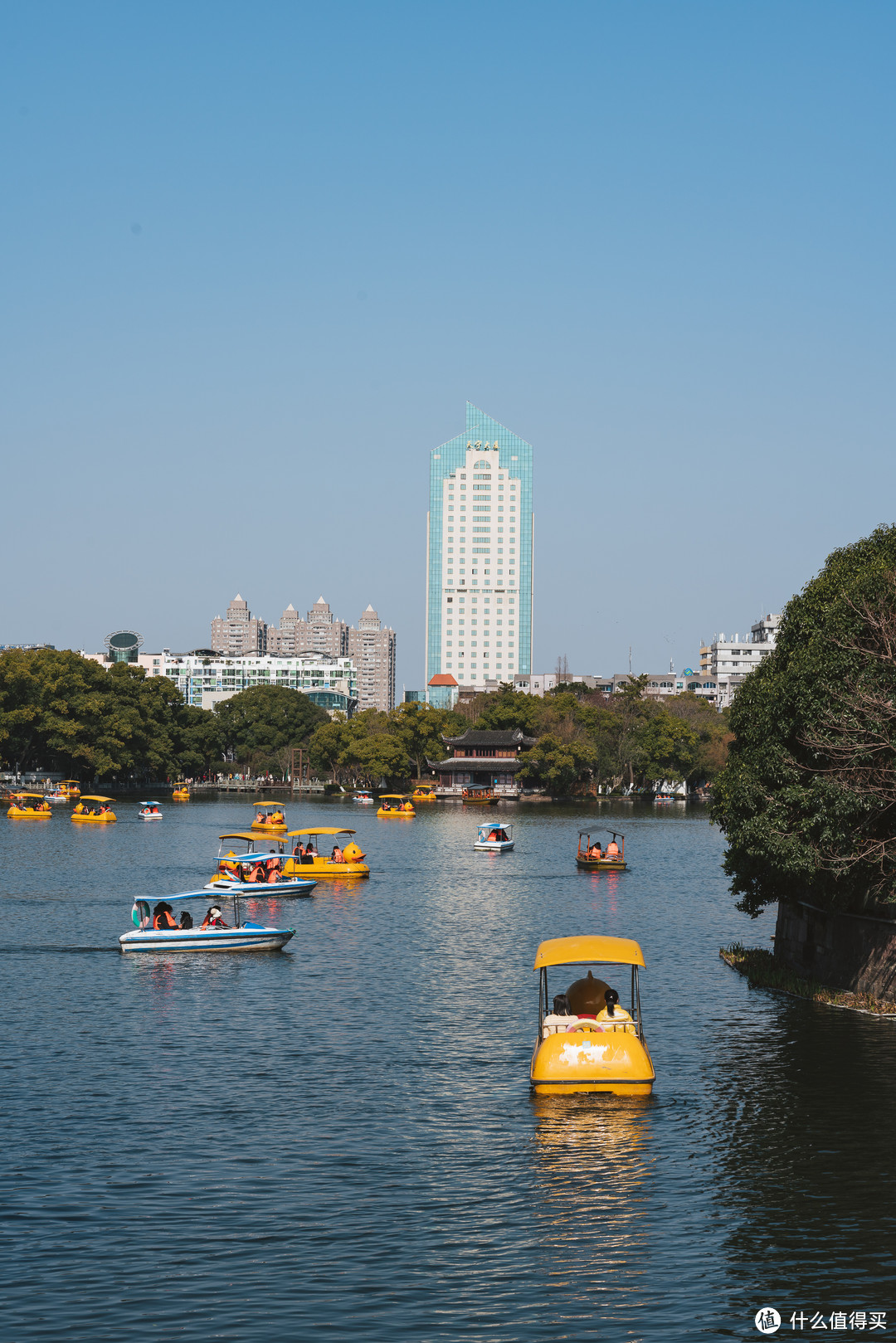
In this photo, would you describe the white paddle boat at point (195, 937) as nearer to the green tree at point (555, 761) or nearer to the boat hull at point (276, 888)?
the boat hull at point (276, 888)

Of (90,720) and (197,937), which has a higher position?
(90,720)

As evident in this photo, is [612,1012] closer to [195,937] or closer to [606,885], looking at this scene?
[195,937]

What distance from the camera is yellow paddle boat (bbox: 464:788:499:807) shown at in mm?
153625

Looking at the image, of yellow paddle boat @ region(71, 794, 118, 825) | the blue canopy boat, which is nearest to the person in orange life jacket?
the blue canopy boat

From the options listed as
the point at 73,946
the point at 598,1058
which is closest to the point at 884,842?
the point at 598,1058

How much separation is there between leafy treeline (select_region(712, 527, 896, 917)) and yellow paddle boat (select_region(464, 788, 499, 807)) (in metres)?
117

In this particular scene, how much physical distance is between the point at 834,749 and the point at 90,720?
121 metres

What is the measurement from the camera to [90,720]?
466 feet

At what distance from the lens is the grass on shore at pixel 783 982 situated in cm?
3322

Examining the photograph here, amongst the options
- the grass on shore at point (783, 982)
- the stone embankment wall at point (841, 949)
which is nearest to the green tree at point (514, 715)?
the grass on shore at point (783, 982)

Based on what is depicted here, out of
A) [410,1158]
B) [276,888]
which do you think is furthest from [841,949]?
[276,888]

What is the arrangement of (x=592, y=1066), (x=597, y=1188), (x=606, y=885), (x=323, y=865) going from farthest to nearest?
(x=606, y=885) < (x=323, y=865) < (x=592, y=1066) < (x=597, y=1188)

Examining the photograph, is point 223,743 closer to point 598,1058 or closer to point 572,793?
point 572,793

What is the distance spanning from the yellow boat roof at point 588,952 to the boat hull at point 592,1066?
1.54 metres
